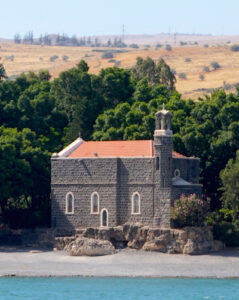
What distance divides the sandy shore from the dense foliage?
4.98m

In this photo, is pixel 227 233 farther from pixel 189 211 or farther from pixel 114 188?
pixel 114 188

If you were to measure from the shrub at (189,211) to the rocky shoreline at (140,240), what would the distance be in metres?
0.47

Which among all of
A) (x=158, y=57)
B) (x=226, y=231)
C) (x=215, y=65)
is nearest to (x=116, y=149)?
(x=226, y=231)

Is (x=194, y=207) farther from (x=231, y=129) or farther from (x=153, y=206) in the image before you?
(x=231, y=129)

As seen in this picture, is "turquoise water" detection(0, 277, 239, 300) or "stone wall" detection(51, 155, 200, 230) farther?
"stone wall" detection(51, 155, 200, 230)

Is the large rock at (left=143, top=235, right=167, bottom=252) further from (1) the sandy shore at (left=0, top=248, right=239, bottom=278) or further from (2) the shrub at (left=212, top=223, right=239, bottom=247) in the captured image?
(2) the shrub at (left=212, top=223, right=239, bottom=247)

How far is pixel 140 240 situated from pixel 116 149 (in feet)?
19.5

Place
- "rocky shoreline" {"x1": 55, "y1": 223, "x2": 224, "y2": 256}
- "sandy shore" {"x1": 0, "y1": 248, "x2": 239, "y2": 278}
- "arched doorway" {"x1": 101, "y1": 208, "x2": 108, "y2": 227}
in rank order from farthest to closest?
1. "arched doorway" {"x1": 101, "y1": 208, "x2": 108, "y2": 227}
2. "rocky shoreline" {"x1": 55, "y1": 223, "x2": 224, "y2": 256}
3. "sandy shore" {"x1": 0, "y1": 248, "x2": 239, "y2": 278}

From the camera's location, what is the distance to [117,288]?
56.8m

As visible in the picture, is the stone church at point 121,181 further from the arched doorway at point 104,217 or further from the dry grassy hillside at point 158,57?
the dry grassy hillside at point 158,57

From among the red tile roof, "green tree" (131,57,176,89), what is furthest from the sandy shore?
"green tree" (131,57,176,89)

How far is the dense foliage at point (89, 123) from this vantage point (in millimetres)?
69188

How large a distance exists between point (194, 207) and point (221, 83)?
217 ft

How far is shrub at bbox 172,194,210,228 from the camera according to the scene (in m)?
63.2
